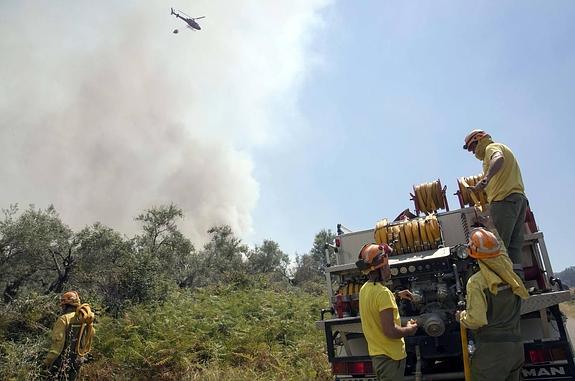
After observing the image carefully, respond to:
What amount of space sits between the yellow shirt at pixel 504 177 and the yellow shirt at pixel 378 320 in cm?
225

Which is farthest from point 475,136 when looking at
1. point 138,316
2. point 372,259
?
point 138,316

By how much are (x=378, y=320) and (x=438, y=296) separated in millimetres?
1684

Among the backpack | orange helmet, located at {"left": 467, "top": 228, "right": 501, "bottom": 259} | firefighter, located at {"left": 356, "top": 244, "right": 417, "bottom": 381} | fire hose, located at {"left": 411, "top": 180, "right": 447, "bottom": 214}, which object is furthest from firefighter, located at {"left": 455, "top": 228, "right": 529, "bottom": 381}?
the backpack

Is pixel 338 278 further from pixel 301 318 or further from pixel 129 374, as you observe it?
pixel 301 318

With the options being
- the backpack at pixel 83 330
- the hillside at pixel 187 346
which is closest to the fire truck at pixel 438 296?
the hillside at pixel 187 346

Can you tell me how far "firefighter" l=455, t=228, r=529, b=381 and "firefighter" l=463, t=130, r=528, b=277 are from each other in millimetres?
1330

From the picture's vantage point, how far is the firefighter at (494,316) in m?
3.52

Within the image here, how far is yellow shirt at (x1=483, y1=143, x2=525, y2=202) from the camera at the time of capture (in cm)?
503

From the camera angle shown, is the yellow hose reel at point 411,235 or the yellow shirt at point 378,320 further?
the yellow hose reel at point 411,235

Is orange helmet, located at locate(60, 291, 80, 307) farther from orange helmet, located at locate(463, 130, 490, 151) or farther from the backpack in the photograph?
orange helmet, located at locate(463, 130, 490, 151)

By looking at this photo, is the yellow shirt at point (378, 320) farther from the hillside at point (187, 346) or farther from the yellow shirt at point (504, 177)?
the hillside at point (187, 346)

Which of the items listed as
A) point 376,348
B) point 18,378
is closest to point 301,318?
point 18,378

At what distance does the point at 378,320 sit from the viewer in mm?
3725

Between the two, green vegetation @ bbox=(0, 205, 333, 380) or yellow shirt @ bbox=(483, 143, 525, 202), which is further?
green vegetation @ bbox=(0, 205, 333, 380)
